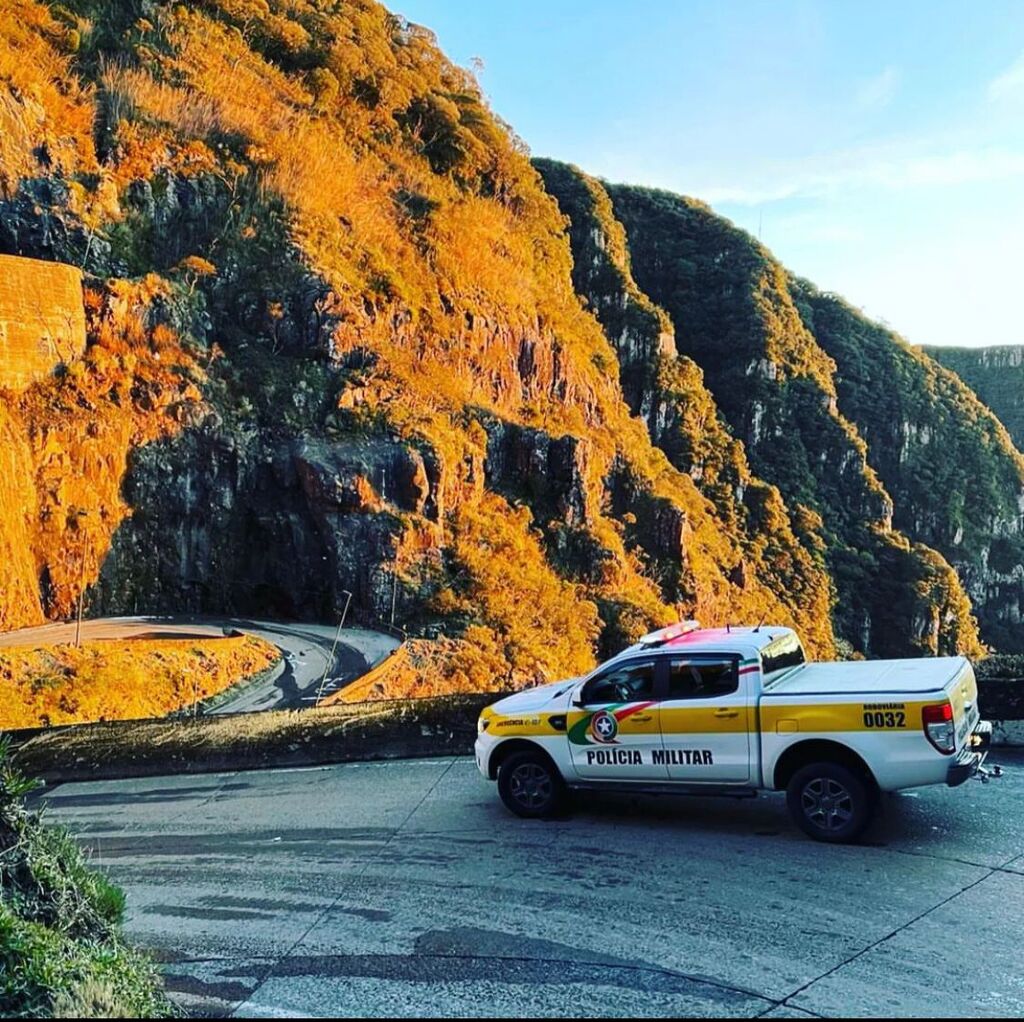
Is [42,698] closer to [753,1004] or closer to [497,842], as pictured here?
[497,842]

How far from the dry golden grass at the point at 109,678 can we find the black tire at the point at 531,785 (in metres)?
20.2

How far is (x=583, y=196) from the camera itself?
386 feet

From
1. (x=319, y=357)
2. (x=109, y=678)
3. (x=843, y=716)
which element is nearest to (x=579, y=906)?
(x=843, y=716)

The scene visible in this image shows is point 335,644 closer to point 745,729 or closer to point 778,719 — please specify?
point 745,729

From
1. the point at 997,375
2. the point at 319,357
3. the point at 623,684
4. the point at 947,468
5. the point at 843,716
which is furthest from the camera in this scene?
the point at 997,375

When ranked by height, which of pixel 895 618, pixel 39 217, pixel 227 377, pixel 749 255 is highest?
pixel 749 255

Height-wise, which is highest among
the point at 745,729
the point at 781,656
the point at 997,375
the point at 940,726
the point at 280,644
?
the point at 997,375

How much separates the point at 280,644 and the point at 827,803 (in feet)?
107

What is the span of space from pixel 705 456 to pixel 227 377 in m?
66.2

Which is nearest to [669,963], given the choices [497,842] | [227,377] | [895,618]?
[497,842]

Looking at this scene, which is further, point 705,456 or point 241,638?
point 705,456

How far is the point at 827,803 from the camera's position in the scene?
6.12 m

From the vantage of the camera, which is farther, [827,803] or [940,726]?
[827,803]

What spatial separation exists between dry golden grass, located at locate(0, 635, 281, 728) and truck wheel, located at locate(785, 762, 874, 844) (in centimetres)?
2258
